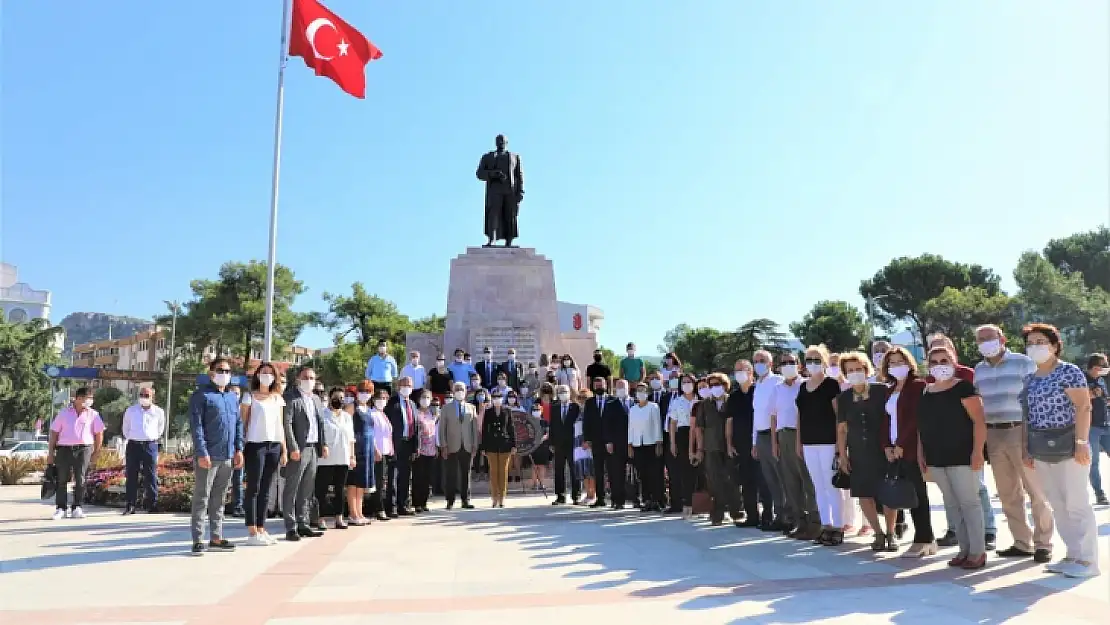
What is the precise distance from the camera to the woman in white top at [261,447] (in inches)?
317

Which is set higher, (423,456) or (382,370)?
(382,370)

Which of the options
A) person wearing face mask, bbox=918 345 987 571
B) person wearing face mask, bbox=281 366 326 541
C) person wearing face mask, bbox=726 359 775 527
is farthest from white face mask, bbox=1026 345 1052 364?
person wearing face mask, bbox=281 366 326 541

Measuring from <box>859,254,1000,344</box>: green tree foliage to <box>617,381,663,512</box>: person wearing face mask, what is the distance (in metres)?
52.4

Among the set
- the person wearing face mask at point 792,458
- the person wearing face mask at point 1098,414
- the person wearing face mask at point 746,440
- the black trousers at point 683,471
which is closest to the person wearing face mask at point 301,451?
the black trousers at point 683,471

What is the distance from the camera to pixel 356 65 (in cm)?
1532

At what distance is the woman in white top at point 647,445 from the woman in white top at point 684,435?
353 mm

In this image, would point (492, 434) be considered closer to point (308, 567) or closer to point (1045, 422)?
point (308, 567)

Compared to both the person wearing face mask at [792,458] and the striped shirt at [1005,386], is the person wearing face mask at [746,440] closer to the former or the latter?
the person wearing face mask at [792,458]

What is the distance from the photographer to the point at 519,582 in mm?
6020

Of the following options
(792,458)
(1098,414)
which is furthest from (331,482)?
(1098,414)

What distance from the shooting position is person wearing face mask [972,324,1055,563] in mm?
6586

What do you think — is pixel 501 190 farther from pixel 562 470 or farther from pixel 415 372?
pixel 562 470

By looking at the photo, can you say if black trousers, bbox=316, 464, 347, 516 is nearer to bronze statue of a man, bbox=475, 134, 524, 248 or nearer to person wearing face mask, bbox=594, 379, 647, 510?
person wearing face mask, bbox=594, 379, 647, 510

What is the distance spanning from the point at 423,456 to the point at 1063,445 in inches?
311
